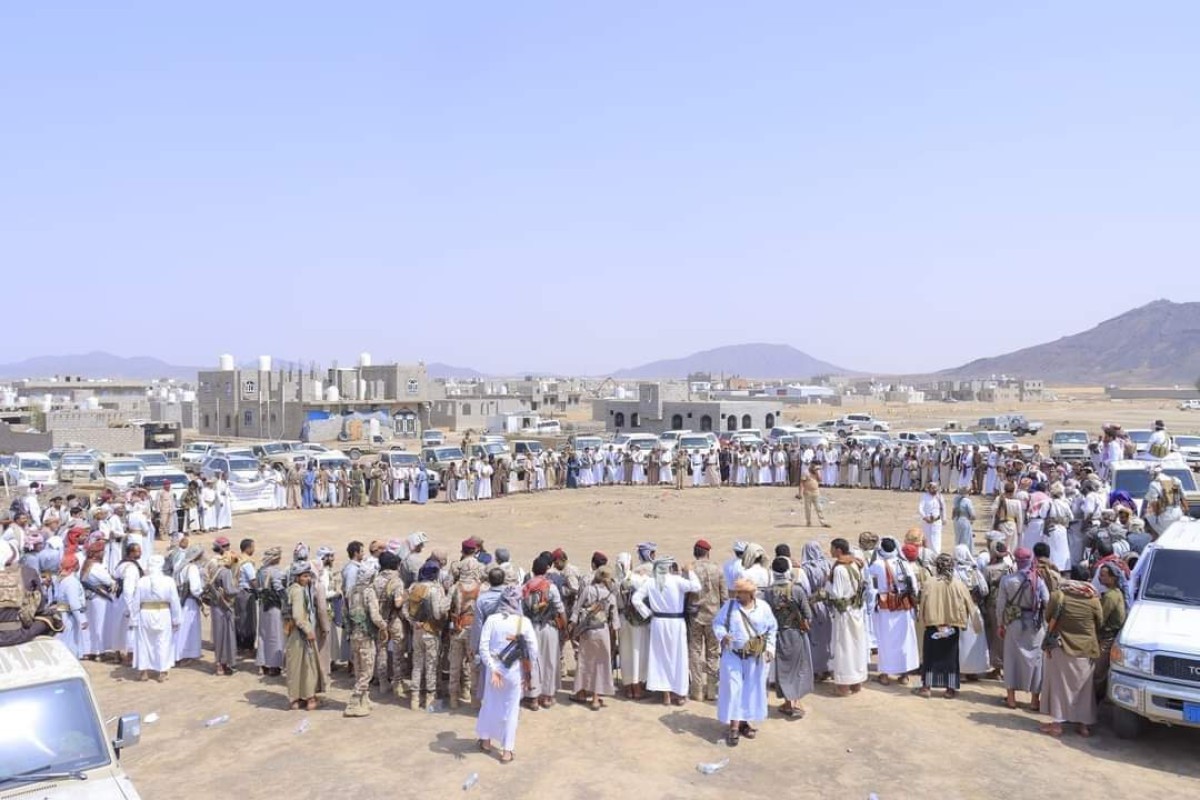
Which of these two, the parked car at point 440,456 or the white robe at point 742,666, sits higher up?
Answer: the parked car at point 440,456

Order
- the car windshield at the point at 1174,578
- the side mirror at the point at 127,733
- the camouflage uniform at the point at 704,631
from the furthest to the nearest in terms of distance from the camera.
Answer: the camouflage uniform at the point at 704,631
the car windshield at the point at 1174,578
the side mirror at the point at 127,733

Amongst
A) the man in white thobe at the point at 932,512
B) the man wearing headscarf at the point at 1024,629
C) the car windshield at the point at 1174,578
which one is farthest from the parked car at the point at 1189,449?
the man wearing headscarf at the point at 1024,629

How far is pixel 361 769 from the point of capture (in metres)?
7.35

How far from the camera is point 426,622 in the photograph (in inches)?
336

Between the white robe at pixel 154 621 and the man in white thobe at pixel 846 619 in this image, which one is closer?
the man in white thobe at pixel 846 619

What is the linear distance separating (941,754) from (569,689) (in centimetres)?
353

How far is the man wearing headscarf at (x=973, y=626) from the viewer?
9164mm

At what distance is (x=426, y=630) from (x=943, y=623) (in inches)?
188

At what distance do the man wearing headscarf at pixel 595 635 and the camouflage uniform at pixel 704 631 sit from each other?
770 millimetres

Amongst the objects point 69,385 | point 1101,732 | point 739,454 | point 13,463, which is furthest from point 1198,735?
point 69,385

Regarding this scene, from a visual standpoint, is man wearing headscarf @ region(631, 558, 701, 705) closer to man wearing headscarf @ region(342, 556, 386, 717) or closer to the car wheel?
man wearing headscarf @ region(342, 556, 386, 717)

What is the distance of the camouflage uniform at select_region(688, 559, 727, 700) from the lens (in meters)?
8.81

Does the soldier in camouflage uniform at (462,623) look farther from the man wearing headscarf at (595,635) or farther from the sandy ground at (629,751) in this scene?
the man wearing headscarf at (595,635)

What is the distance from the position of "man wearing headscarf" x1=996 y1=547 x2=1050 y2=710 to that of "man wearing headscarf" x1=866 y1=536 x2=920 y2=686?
0.88 m
